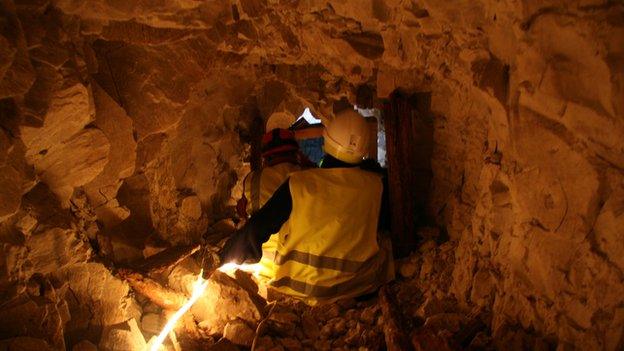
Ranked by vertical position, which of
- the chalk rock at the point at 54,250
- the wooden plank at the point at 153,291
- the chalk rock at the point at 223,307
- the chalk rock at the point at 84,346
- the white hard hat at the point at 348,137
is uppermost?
the white hard hat at the point at 348,137

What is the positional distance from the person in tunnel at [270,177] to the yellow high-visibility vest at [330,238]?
304 mm

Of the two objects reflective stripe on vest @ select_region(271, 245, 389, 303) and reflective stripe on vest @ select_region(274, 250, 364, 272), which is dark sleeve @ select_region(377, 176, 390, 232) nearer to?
reflective stripe on vest @ select_region(271, 245, 389, 303)

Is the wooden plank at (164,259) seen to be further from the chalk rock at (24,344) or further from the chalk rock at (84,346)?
the chalk rock at (24,344)

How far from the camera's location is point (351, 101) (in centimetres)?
371

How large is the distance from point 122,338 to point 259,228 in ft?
3.57

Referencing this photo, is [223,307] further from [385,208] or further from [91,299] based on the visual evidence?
[385,208]

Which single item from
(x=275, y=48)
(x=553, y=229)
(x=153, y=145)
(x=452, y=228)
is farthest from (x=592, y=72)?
(x=153, y=145)

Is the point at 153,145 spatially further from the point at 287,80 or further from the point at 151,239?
the point at 287,80

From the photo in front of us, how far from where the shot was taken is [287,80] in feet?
12.8

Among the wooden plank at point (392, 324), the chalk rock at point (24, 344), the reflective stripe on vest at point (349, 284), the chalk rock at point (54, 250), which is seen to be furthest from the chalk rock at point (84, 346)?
the wooden plank at point (392, 324)

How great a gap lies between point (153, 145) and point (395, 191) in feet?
6.33

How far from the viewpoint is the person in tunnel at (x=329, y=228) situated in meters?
2.98

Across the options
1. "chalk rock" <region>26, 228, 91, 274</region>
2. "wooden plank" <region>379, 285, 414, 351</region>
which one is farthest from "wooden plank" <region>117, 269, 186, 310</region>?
"wooden plank" <region>379, 285, 414, 351</region>

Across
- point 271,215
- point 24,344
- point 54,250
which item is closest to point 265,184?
point 271,215
